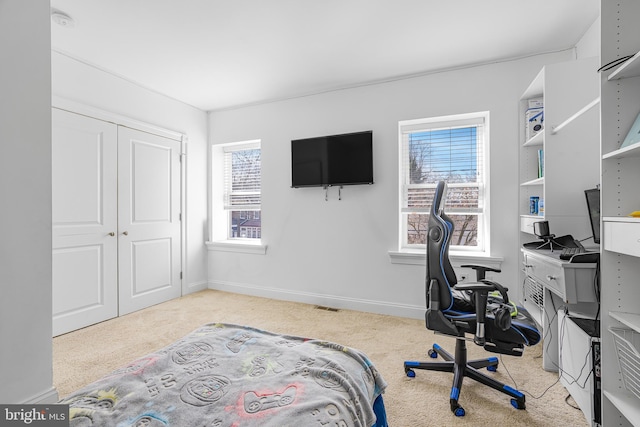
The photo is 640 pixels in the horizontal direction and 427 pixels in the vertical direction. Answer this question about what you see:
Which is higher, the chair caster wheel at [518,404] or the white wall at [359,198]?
the white wall at [359,198]

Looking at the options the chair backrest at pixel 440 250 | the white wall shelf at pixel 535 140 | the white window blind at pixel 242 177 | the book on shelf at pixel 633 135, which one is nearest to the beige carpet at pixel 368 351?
the chair backrest at pixel 440 250

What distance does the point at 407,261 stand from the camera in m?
3.28

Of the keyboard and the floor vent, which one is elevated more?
the keyboard

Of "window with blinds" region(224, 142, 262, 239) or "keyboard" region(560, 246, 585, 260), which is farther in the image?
"window with blinds" region(224, 142, 262, 239)

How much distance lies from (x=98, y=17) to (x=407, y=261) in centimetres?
344

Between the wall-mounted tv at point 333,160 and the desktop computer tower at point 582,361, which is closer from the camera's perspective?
the desktop computer tower at point 582,361

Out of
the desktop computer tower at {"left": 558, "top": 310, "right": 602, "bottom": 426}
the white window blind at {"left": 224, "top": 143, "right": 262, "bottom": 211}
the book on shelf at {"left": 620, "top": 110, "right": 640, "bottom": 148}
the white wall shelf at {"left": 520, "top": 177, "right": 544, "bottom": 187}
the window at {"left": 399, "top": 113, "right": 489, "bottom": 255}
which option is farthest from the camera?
the white window blind at {"left": 224, "top": 143, "right": 262, "bottom": 211}

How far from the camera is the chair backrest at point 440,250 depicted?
1.82 m

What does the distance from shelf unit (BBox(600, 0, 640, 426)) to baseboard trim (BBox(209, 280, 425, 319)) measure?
5.94ft

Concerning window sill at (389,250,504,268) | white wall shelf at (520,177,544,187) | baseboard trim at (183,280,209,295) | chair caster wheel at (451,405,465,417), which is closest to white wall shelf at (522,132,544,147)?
white wall shelf at (520,177,544,187)

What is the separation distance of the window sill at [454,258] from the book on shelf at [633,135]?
1756 mm

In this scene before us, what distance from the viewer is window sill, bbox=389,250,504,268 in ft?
9.79

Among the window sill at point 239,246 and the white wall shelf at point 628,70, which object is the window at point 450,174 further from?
the window sill at point 239,246

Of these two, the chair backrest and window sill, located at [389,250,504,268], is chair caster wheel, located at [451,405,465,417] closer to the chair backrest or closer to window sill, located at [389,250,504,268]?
the chair backrest
